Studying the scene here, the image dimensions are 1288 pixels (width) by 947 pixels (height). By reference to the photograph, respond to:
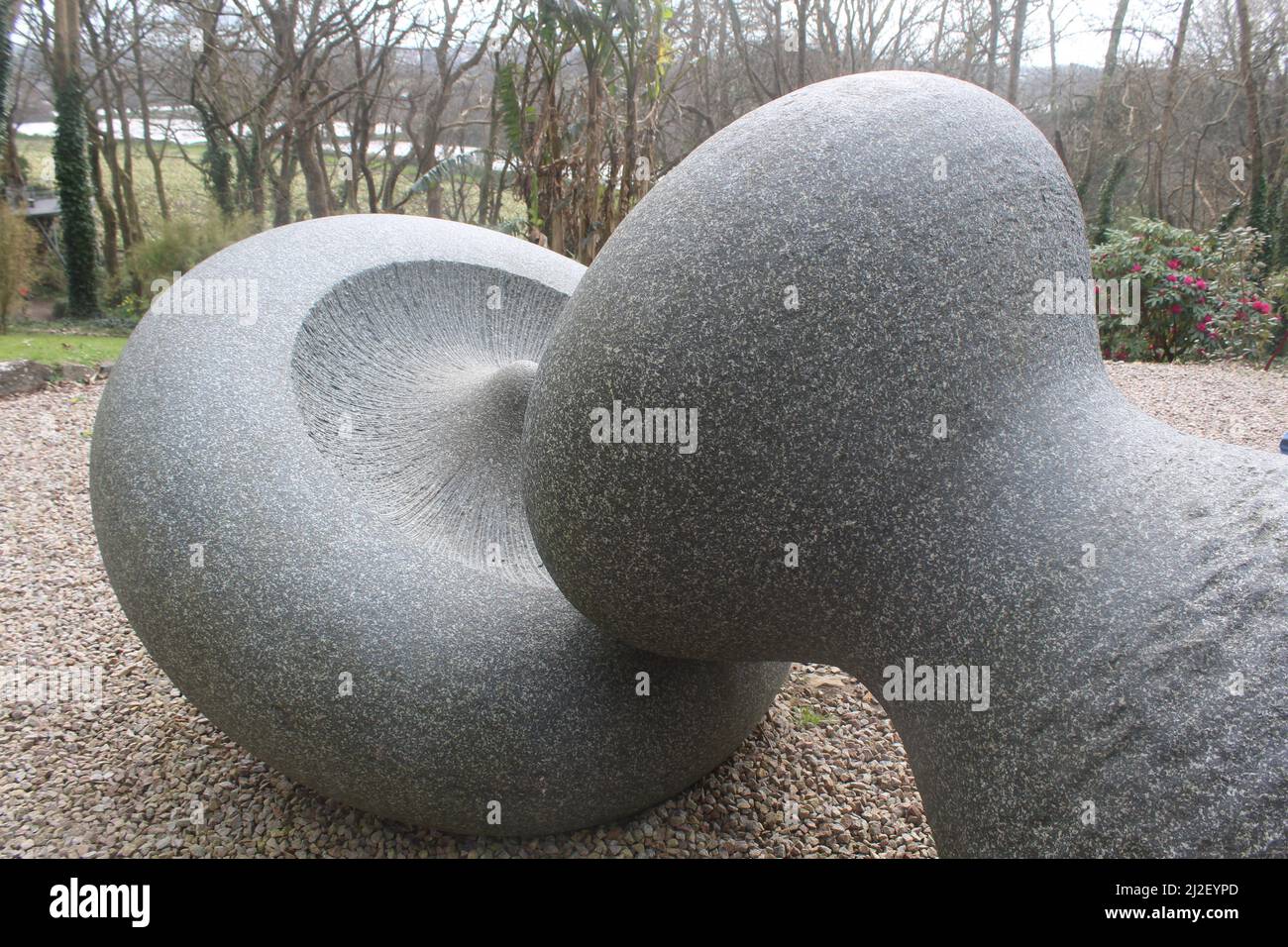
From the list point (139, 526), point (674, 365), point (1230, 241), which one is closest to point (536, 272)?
point (139, 526)

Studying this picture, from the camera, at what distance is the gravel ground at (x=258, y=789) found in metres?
2.64

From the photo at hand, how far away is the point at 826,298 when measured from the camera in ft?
5.56

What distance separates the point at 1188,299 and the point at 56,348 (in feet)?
41.3

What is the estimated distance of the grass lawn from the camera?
28.2 ft

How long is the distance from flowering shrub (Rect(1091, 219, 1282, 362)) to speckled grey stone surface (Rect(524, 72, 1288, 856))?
29.9 ft

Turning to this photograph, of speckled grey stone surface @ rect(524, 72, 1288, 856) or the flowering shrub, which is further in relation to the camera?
the flowering shrub

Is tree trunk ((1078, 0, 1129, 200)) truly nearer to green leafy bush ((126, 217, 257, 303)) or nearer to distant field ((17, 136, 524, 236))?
distant field ((17, 136, 524, 236))

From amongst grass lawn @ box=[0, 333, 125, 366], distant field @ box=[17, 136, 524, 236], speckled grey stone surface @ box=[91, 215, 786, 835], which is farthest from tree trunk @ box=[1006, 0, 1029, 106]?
speckled grey stone surface @ box=[91, 215, 786, 835]

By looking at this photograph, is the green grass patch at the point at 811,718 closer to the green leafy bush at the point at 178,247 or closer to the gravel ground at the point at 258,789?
the gravel ground at the point at 258,789

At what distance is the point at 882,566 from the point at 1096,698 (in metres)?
0.44

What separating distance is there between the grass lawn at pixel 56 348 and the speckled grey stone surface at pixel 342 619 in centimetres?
627

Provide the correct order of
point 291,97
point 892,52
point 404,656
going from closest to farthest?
1. point 404,656
2. point 291,97
3. point 892,52

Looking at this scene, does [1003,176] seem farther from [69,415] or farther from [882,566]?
[69,415]

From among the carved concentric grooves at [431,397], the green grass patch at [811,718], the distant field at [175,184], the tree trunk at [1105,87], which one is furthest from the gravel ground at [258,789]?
the tree trunk at [1105,87]
